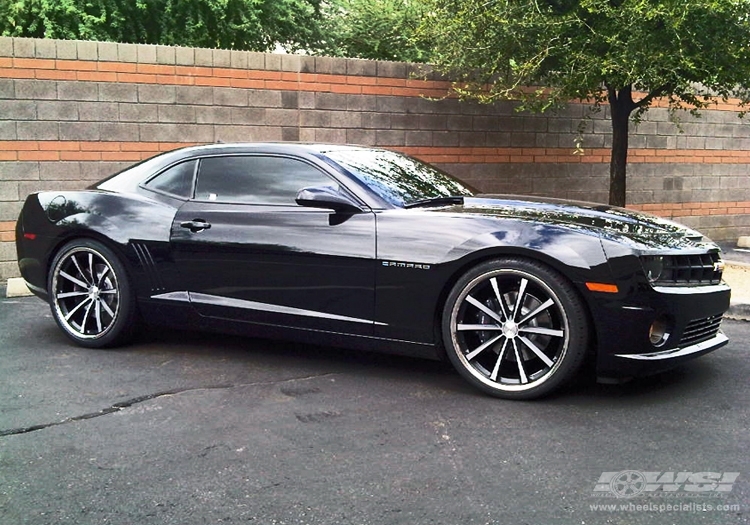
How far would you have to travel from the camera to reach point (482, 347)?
13.2 ft

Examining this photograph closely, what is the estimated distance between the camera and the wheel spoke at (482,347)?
13.1ft

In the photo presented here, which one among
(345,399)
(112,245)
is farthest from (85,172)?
(345,399)

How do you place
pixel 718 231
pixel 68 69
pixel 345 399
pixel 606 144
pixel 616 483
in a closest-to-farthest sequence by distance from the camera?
1. pixel 616 483
2. pixel 345 399
3. pixel 68 69
4. pixel 606 144
5. pixel 718 231

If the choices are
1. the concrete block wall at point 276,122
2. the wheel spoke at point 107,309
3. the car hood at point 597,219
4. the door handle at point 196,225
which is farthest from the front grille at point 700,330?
the concrete block wall at point 276,122

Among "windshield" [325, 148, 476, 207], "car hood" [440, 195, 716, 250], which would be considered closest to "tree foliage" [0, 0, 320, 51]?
"windshield" [325, 148, 476, 207]

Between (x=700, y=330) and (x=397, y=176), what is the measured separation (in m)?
2.09

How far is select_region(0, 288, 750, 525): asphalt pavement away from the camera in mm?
2807

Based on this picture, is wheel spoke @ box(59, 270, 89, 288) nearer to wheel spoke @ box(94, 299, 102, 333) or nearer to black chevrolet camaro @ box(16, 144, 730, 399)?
black chevrolet camaro @ box(16, 144, 730, 399)

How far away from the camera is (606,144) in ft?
35.3

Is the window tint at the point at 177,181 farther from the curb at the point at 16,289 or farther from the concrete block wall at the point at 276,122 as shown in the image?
the concrete block wall at the point at 276,122

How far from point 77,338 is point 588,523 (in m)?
3.82

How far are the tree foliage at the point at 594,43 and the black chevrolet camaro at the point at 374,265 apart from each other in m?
2.90

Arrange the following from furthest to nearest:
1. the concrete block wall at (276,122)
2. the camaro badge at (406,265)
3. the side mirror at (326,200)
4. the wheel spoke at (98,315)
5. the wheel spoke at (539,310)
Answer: the concrete block wall at (276,122)
the wheel spoke at (98,315)
the side mirror at (326,200)
the camaro badge at (406,265)
the wheel spoke at (539,310)

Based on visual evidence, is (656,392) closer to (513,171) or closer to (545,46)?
(545,46)
